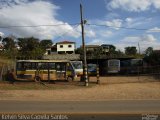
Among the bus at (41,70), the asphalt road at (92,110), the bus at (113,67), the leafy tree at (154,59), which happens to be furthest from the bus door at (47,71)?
the leafy tree at (154,59)

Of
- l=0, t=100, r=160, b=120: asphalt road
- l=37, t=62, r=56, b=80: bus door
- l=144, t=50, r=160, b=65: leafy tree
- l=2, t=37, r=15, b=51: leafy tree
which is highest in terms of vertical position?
l=2, t=37, r=15, b=51: leafy tree

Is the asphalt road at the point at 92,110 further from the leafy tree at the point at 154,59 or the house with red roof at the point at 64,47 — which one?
the house with red roof at the point at 64,47

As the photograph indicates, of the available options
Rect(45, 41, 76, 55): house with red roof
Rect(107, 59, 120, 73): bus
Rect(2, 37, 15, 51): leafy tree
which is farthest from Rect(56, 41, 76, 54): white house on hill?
Rect(107, 59, 120, 73): bus

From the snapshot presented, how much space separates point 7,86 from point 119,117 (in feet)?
63.9

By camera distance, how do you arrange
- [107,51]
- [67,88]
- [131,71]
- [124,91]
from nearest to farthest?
[124,91] → [67,88] → [131,71] → [107,51]

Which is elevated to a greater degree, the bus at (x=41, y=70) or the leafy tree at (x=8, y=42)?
the leafy tree at (x=8, y=42)

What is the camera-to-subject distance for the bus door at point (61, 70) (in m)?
35.8

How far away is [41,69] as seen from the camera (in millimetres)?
35719

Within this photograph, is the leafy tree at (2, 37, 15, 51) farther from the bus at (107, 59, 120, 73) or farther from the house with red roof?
the bus at (107, 59, 120, 73)

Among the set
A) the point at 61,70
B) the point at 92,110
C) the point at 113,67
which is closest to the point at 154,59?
the point at 113,67

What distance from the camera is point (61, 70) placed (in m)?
36.0

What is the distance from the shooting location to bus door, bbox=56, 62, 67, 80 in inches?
1409

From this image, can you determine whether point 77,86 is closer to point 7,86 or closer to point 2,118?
point 7,86

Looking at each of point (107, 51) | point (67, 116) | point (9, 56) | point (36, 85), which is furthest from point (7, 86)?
point (107, 51)
